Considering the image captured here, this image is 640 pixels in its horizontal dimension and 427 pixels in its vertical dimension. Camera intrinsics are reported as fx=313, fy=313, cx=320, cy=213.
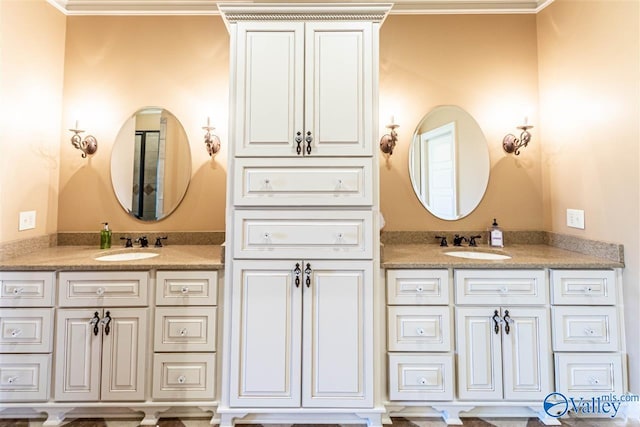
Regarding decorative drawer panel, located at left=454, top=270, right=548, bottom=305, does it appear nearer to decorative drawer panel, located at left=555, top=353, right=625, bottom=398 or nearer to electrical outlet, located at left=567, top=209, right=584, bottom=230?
decorative drawer panel, located at left=555, top=353, right=625, bottom=398

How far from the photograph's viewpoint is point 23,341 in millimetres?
1715

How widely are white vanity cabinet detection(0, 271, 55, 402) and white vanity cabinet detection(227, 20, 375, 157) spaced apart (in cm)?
141

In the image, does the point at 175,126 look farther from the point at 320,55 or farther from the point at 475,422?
the point at 475,422

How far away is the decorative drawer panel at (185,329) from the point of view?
1.75 metres

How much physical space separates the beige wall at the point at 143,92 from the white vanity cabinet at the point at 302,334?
2.94 feet

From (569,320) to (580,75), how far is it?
5.07 feet

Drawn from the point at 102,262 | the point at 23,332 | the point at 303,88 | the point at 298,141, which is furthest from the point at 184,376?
the point at 303,88

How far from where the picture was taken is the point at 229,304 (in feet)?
5.65

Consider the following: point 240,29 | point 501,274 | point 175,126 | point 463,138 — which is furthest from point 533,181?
point 175,126

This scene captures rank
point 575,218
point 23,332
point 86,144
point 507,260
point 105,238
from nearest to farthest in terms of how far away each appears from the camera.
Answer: point 23,332
point 507,260
point 575,218
point 105,238
point 86,144

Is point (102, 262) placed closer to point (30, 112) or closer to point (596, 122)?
point (30, 112)

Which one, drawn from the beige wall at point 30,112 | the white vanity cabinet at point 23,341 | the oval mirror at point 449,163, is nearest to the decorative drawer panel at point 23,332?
the white vanity cabinet at point 23,341

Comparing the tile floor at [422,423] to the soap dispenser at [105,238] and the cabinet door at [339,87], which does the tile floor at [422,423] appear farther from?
the cabinet door at [339,87]

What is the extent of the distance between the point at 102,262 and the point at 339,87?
167 cm
